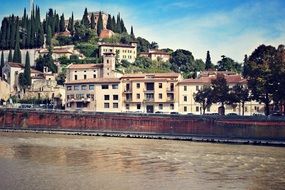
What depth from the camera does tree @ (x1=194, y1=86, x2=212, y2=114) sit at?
227 ft

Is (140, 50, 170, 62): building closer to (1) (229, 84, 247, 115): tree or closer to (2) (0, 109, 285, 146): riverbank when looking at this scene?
(2) (0, 109, 285, 146): riverbank

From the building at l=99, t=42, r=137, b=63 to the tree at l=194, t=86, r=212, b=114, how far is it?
41.5 metres

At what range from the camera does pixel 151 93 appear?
79438 millimetres

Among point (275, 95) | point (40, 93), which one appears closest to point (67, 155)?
point (275, 95)

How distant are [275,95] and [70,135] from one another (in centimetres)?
2735

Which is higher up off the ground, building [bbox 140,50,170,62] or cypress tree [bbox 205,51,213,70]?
building [bbox 140,50,170,62]

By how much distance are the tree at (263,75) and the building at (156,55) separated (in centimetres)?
5859

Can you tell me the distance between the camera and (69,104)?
8338 centimetres

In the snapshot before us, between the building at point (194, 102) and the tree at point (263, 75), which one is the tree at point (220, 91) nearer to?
the tree at point (263, 75)

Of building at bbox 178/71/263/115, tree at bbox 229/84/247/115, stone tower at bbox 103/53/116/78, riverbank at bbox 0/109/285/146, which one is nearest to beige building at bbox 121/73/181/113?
building at bbox 178/71/263/115

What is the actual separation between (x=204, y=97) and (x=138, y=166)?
3806 centimetres

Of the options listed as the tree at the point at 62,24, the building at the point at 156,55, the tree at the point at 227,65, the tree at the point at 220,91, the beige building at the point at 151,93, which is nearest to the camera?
the tree at the point at 220,91

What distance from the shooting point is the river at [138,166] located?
27.2 meters

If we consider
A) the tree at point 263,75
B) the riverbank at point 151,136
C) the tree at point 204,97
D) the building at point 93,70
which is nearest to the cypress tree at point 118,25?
the building at point 93,70
